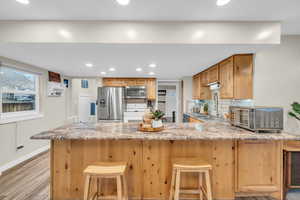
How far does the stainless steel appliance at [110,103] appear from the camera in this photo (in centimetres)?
475

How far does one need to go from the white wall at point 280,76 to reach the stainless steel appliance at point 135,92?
311 centimetres

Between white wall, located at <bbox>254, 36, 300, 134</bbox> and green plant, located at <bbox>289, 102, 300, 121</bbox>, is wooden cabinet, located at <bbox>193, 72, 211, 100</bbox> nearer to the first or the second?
white wall, located at <bbox>254, 36, 300, 134</bbox>

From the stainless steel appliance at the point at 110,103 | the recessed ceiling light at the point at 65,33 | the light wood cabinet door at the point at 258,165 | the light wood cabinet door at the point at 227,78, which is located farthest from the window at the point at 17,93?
the light wood cabinet door at the point at 227,78

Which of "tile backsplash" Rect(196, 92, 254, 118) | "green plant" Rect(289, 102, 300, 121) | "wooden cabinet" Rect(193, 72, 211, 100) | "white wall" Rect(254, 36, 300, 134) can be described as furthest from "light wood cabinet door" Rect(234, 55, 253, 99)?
"wooden cabinet" Rect(193, 72, 211, 100)

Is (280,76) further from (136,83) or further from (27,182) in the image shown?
(27,182)

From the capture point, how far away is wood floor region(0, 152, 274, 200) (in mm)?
2012

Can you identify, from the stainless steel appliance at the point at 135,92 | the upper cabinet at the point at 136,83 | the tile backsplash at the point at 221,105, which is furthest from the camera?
the upper cabinet at the point at 136,83

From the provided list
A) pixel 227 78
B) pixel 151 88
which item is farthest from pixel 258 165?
pixel 151 88

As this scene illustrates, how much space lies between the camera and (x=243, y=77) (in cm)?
262

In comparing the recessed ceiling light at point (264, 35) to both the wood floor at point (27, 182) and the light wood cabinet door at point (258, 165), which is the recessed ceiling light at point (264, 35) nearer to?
the light wood cabinet door at point (258, 165)

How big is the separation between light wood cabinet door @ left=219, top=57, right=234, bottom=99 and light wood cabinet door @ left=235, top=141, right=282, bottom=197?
1074mm
